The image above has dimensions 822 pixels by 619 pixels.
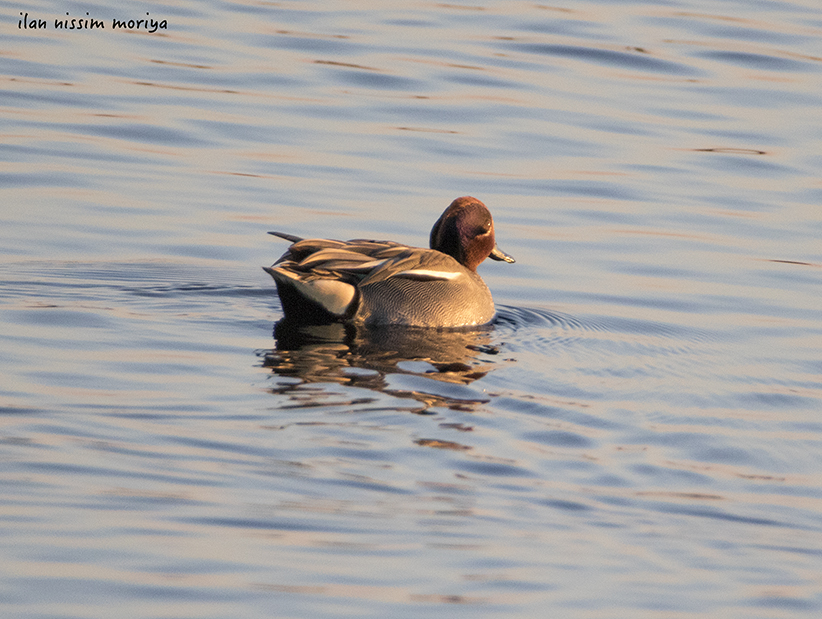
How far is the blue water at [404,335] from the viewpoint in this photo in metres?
4.67

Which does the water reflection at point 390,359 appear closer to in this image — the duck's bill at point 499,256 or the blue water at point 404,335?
the blue water at point 404,335

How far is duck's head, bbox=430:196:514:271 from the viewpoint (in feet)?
30.6

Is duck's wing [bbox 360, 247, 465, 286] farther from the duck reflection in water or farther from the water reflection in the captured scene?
the water reflection

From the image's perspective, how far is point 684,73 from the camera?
17000 millimetres

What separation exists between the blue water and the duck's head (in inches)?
16.9

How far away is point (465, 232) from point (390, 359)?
75.1 inches

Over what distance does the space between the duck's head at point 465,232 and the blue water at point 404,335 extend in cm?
43

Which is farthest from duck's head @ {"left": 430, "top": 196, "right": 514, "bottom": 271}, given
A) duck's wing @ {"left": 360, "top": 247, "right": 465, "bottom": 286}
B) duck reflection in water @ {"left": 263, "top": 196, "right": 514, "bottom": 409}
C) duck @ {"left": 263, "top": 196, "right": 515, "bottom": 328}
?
duck's wing @ {"left": 360, "top": 247, "right": 465, "bottom": 286}

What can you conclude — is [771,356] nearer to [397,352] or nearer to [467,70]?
[397,352]

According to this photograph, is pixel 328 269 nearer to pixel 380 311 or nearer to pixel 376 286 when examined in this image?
pixel 376 286

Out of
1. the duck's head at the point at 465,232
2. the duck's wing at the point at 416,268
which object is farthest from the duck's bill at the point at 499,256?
the duck's wing at the point at 416,268

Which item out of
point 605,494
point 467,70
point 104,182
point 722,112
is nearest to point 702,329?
point 605,494

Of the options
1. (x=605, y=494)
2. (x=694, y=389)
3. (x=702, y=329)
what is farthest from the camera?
(x=702, y=329)

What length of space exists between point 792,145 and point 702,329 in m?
5.86
